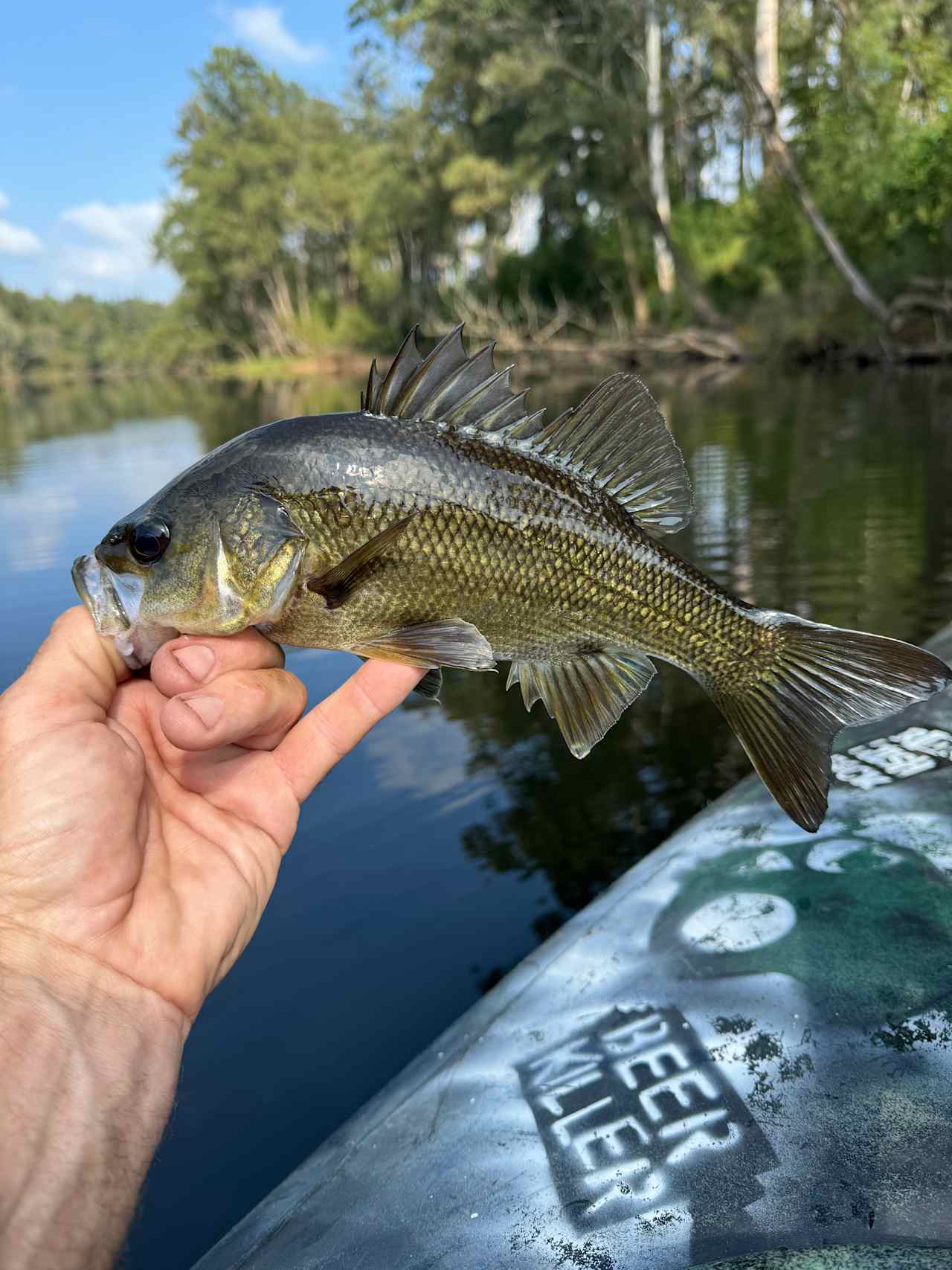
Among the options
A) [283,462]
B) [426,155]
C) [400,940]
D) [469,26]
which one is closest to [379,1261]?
[283,462]

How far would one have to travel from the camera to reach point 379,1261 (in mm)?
2502

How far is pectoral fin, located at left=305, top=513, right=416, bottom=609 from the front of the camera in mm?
2432

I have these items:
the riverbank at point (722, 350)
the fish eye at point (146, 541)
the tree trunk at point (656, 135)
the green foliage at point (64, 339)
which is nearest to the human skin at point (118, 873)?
the fish eye at point (146, 541)

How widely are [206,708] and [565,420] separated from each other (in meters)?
1.33

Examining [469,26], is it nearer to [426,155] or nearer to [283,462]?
[426,155]

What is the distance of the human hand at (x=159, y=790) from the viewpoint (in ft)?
7.40

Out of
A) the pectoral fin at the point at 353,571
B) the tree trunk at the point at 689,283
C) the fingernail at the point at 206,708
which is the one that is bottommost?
the fingernail at the point at 206,708

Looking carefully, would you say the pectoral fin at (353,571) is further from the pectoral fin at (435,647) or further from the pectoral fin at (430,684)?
the pectoral fin at (430,684)

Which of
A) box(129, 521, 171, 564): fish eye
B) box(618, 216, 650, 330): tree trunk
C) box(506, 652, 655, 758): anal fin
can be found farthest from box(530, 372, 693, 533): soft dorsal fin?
box(618, 216, 650, 330): tree trunk

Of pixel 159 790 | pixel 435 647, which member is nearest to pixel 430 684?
pixel 435 647

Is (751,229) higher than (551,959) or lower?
higher

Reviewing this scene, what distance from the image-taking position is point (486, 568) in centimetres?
262

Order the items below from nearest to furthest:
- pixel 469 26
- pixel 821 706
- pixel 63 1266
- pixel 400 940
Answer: pixel 63 1266 < pixel 821 706 < pixel 400 940 < pixel 469 26

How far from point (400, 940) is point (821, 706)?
3.57 meters
